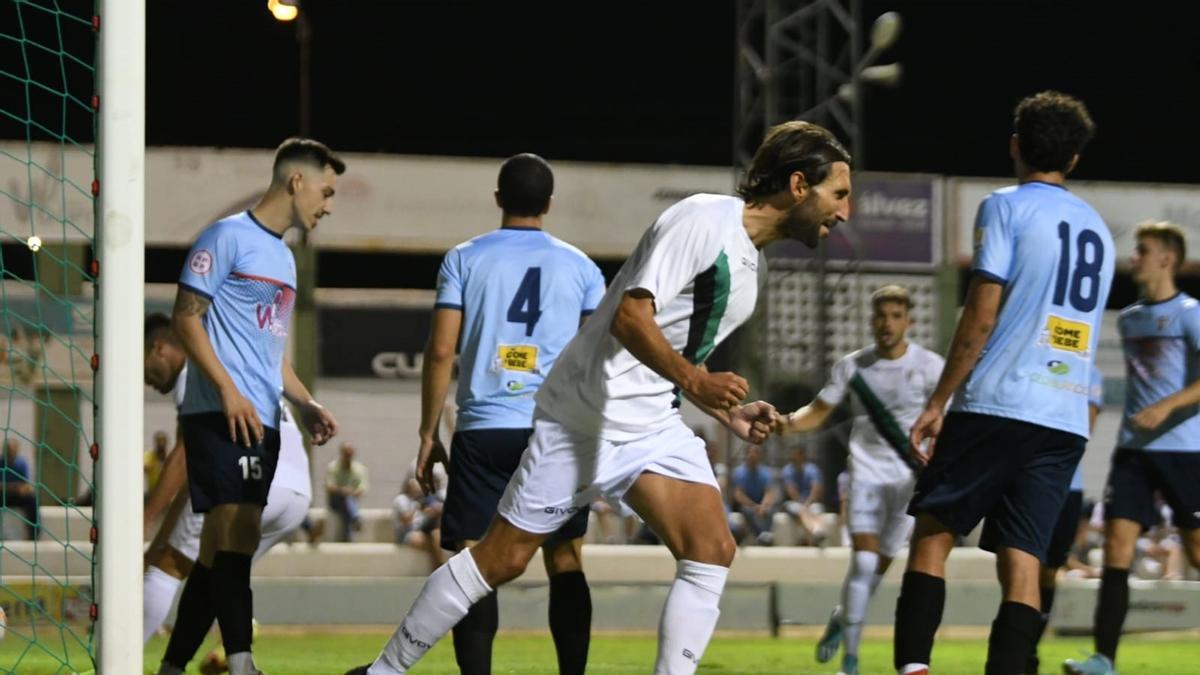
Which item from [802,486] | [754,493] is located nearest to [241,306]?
[754,493]

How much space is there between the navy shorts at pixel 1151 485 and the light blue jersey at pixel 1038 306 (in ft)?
7.58

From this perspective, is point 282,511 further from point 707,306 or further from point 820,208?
point 820,208

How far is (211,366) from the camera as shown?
587cm

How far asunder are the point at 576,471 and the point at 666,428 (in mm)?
292

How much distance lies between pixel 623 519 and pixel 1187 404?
13.3m

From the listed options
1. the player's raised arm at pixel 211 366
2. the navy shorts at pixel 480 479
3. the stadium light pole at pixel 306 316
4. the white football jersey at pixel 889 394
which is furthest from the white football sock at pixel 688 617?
the stadium light pole at pixel 306 316

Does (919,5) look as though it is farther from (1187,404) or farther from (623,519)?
(1187,404)

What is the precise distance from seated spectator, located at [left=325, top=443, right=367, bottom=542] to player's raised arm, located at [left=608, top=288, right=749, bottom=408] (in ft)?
52.7

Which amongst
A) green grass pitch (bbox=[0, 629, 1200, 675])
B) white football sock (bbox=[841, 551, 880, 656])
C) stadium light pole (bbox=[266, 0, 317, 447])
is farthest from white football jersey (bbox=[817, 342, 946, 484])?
stadium light pole (bbox=[266, 0, 317, 447])

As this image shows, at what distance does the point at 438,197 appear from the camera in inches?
1008

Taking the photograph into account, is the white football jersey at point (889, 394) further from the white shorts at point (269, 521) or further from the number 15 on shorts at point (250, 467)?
the number 15 on shorts at point (250, 467)

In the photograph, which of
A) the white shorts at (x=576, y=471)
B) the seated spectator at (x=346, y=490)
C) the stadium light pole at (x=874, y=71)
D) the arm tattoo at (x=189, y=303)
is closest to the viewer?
the white shorts at (x=576, y=471)

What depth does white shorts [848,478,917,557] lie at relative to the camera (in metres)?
9.19

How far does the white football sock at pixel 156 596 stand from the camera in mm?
6598
